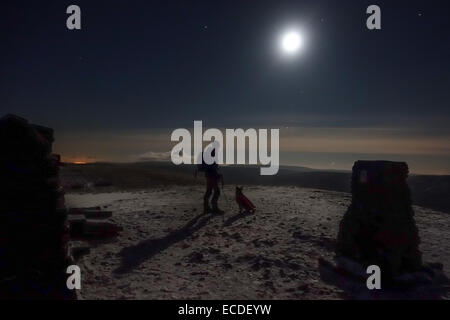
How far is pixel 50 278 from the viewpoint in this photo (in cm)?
558

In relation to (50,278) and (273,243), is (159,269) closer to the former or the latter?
(50,278)

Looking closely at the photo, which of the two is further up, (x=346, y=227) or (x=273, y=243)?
(x=346, y=227)

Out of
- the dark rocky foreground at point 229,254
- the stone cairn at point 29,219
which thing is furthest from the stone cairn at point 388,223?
the stone cairn at point 29,219

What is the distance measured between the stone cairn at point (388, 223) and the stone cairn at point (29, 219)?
6162 mm

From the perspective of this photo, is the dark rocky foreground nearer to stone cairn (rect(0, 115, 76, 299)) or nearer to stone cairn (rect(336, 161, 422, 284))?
stone cairn (rect(336, 161, 422, 284))

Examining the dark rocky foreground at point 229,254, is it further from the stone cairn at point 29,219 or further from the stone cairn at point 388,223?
the stone cairn at point 29,219

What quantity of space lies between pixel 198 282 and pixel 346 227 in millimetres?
3868

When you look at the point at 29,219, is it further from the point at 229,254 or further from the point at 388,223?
the point at 388,223

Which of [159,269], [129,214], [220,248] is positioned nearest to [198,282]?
[159,269]

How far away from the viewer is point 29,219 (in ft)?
18.0

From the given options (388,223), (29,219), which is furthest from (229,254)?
(29,219)

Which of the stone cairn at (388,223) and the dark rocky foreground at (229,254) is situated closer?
the dark rocky foreground at (229,254)

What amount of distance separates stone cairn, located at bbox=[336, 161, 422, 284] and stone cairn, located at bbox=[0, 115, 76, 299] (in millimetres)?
6162

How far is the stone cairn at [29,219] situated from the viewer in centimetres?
532
